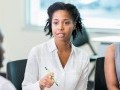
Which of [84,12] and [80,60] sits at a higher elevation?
[84,12]

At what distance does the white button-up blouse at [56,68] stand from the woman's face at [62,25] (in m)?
0.11

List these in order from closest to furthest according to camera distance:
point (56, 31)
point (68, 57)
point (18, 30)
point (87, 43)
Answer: point (56, 31), point (68, 57), point (87, 43), point (18, 30)

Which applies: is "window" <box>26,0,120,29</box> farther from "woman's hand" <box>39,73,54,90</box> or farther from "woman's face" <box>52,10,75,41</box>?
"woman's hand" <box>39,73,54,90</box>

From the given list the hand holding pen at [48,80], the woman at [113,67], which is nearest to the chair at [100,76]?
the woman at [113,67]

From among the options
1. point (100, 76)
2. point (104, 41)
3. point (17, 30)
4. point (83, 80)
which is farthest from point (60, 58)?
point (17, 30)

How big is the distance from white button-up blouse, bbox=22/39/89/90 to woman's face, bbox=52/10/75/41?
11cm

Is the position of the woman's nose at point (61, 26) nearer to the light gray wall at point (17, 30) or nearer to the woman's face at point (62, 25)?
the woman's face at point (62, 25)

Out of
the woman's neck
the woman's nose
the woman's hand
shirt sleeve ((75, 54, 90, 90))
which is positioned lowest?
shirt sleeve ((75, 54, 90, 90))

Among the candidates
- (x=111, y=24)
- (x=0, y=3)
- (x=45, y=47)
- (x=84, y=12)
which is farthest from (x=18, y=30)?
(x=45, y=47)

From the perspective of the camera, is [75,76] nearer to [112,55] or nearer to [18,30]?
[112,55]

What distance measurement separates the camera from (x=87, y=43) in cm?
383

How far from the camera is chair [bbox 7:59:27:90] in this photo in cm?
186

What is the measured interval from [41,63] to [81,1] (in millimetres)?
2485

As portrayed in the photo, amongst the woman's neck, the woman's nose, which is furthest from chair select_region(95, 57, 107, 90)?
the woman's nose
